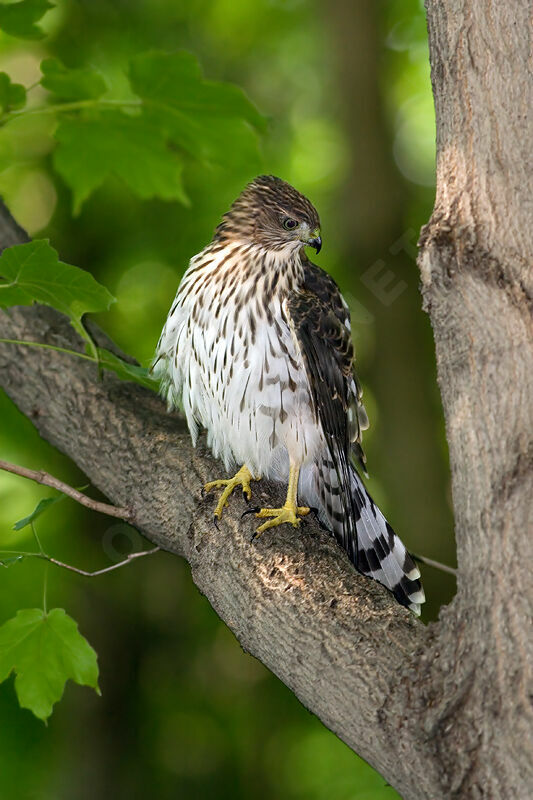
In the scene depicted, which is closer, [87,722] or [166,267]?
[87,722]

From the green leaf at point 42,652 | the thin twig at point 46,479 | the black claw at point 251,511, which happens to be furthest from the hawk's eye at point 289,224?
the green leaf at point 42,652

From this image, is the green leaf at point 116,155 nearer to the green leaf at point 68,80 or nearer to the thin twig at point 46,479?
the green leaf at point 68,80

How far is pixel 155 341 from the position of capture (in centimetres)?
820

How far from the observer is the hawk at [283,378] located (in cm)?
371

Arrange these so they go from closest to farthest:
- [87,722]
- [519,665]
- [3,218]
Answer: [519,665], [3,218], [87,722]

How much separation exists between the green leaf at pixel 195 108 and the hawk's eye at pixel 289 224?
1.33 ft

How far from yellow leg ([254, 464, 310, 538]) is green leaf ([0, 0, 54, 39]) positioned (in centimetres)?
220

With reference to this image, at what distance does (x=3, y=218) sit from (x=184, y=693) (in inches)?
205

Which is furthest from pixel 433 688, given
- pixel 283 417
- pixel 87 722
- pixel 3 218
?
pixel 87 722

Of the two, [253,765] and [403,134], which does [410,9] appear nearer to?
[403,134]

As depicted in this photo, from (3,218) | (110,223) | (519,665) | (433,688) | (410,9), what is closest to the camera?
(519,665)

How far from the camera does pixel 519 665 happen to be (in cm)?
192

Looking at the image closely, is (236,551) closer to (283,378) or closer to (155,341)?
(283,378)

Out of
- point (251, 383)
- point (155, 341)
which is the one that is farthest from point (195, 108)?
point (155, 341)
